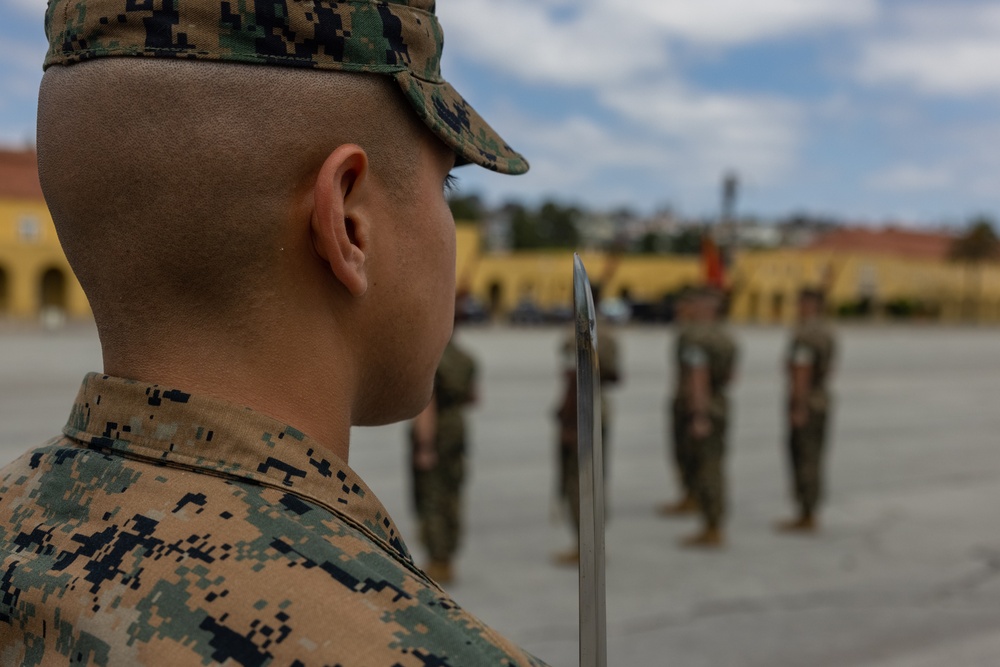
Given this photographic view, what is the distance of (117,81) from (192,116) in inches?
3.0

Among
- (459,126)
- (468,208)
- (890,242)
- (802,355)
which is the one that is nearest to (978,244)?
(890,242)

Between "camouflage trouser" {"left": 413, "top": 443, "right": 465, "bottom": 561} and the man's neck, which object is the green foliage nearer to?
"camouflage trouser" {"left": 413, "top": 443, "right": 465, "bottom": 561}

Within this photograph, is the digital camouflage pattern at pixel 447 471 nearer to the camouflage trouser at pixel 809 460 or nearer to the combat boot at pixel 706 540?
the combat boot at pixel 706 540

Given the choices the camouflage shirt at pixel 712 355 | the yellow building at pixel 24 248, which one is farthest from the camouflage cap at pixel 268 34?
the yellow building at pixel 24 248

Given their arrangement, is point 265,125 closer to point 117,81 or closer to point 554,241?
point 117,81

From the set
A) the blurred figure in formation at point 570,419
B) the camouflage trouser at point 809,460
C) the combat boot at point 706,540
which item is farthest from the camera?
the camouflage trouser at point 809,460

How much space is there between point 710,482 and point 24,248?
36.7 meters

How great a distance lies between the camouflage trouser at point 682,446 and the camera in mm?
6884

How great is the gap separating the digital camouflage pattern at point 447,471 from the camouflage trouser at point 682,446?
190 cm

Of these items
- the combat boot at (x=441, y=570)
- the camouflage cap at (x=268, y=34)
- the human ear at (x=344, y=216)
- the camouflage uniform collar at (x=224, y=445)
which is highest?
the camouflage cap at (x=268, y=34)

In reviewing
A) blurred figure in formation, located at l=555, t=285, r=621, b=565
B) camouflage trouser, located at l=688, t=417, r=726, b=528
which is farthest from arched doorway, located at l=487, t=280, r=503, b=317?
blurred figure in formation, located at l=555, t=285, r=621, b=565

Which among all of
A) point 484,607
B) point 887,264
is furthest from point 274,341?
point 887,264

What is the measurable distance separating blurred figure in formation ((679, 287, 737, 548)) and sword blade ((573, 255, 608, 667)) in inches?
227

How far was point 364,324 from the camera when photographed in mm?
930
